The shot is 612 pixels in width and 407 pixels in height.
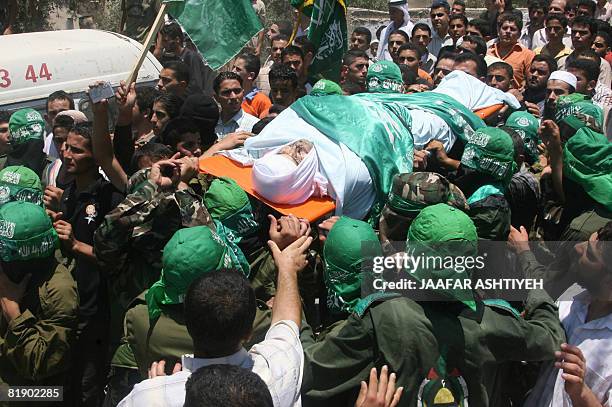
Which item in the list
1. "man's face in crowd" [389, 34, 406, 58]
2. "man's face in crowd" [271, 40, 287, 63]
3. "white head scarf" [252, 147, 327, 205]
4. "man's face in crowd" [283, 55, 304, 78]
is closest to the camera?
"white head scarf" [252, 147, 327, 205]

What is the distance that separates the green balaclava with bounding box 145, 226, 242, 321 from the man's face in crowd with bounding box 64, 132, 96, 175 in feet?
4.80

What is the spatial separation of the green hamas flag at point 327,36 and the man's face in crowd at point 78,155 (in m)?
2.70

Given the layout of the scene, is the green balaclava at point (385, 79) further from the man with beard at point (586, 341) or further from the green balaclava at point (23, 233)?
the green balaclava at point (23, 233)

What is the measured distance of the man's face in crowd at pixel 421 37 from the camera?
839 centimetres

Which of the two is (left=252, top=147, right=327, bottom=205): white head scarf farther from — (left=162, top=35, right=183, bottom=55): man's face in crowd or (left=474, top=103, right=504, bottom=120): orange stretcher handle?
(left=162, top=35, right=183, bottom=55): man's face in crowd

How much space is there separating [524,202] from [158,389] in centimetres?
259

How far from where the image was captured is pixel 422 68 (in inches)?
325

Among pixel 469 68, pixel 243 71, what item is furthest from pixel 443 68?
pixel 243 71

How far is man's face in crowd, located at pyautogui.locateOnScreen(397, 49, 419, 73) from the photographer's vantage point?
724 cm

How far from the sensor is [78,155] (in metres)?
4.36

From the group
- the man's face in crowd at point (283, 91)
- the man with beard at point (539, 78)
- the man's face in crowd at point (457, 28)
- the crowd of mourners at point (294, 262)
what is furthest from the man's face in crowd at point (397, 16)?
the crowd of mourners at point (294, 262)

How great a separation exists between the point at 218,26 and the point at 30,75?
2245 mm

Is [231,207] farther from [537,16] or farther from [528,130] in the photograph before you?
[537,16]

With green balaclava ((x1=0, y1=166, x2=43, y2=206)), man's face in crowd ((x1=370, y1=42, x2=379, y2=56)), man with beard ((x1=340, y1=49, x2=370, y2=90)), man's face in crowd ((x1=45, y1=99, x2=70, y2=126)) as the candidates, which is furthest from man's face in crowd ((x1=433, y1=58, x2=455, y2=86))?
man's face in crowd ((x1=370, y1=42, x2=379, y2=56))
